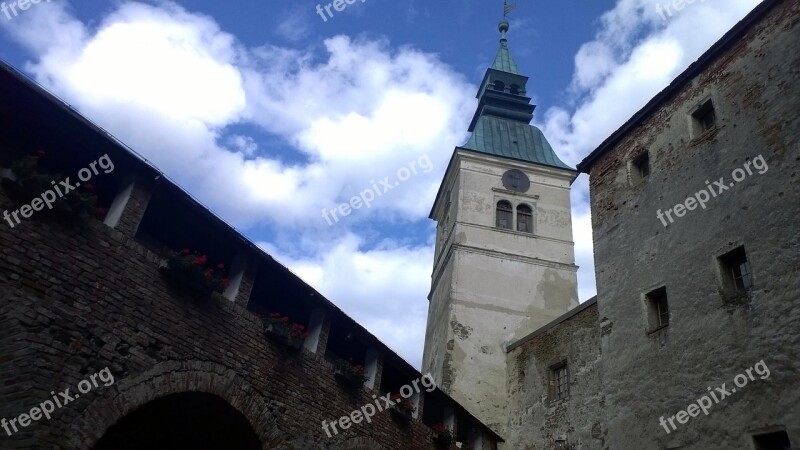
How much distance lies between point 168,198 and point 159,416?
3.80m

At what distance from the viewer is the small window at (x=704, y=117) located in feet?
40.5

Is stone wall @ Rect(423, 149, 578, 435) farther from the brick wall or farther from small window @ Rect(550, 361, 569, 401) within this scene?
the brick wall

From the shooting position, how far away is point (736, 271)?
10703 millimetres

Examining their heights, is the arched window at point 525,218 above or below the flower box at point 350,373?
above

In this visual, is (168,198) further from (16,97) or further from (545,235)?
(545,235)

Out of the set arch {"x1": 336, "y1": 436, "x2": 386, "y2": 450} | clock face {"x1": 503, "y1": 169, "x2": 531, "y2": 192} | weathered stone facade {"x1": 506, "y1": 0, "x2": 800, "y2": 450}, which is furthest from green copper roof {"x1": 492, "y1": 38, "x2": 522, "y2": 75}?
arch {"x1": 336, "y1": 436, "x2": 386, "y2": 450}

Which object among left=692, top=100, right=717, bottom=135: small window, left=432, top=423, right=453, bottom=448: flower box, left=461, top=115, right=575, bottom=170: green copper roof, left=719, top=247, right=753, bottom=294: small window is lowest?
left=432, top=423, right=453, bottom=448: flower box

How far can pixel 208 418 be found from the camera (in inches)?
408

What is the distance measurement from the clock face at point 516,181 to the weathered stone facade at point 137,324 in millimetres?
16572

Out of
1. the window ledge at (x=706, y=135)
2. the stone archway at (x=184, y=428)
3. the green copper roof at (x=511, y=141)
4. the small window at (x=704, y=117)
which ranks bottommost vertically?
the stone archway at (x=184, y=428)

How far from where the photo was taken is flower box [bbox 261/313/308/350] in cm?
1112

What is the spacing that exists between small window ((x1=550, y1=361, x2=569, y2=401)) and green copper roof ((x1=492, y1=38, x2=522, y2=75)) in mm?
22317

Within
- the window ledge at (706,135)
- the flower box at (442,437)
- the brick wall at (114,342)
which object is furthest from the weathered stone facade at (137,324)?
the window ledge at (706,135)

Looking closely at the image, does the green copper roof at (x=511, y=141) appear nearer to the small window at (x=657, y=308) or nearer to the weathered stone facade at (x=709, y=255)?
the weathered stone facade at (x=709, y=255)
